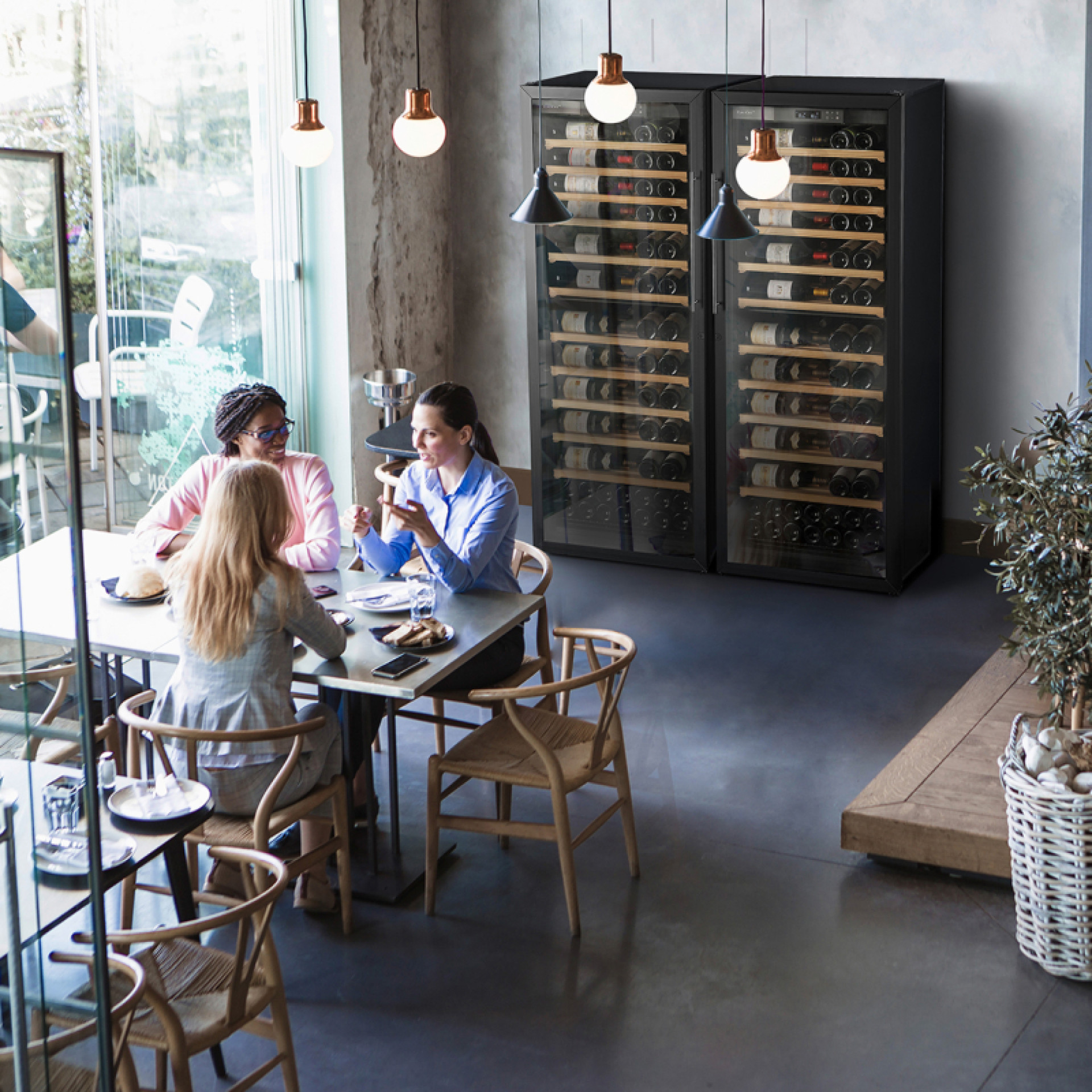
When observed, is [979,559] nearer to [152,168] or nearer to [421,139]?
[421,139]

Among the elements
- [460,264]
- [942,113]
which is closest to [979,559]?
[942,113]

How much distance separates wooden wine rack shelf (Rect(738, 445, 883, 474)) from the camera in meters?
6.57

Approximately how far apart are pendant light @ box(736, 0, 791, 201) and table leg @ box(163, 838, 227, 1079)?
2954 mm

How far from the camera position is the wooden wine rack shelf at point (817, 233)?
6262mm

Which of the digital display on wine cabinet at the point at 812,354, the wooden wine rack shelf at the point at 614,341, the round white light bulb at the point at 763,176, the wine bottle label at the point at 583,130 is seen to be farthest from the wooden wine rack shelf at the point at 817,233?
the round white light bulb at the point at 763,176

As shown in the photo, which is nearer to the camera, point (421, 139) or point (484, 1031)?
point (484, 1031)

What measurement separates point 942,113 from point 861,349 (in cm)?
111

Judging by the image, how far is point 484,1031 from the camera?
338 centimetres

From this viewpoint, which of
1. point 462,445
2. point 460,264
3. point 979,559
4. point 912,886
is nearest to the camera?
point 912,886

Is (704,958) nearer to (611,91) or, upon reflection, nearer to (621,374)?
(611,91)

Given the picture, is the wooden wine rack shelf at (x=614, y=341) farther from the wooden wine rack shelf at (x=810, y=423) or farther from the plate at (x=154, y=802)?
the plate at (x=154, y=802)

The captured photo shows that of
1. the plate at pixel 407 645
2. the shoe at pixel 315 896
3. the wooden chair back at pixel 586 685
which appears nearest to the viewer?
the wooden chair back at pixel 586 685

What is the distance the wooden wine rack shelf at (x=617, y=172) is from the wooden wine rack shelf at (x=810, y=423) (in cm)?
115

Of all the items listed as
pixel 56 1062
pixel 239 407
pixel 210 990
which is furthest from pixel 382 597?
pixel 56 1062
